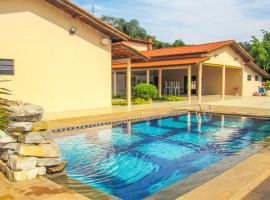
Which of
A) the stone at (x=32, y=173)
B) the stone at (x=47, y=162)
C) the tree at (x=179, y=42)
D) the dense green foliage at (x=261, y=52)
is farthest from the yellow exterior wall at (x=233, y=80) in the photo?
the stone at (x=32, y=173)

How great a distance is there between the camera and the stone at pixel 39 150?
455 centimetres

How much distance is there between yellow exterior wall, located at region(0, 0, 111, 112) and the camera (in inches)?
418

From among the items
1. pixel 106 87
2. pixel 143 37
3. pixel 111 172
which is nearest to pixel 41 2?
pixel 106 87

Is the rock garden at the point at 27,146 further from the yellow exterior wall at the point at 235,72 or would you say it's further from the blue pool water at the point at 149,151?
the yellow exterior wall at the point at 235,72

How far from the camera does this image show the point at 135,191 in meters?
4.75

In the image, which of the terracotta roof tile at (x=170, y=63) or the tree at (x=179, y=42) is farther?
the tree at (x=179, y=42)

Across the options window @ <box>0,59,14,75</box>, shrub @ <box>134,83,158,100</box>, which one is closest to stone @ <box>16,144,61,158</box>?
window @ <box>0,59,14,75</box>

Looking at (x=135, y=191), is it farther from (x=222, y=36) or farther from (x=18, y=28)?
(x=222, y=36)

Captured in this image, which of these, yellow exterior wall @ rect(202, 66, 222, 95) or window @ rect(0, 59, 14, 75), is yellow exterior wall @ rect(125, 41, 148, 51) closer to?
yellow exterior wall @ rect(202, 66, 222, 95)

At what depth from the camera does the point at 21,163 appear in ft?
14.2

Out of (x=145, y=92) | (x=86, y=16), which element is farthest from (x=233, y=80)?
(x=86, y=16)

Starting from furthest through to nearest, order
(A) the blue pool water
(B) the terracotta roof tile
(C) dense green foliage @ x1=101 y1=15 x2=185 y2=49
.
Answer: (C) dense green foliage @ x1=101 y1=15 x2=185 y2=49 < (B) the terracotta roof tile < (A) the blue pool water

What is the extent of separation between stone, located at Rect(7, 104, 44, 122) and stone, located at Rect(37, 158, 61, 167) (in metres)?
0.80

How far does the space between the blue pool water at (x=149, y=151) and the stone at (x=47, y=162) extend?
68 cm
